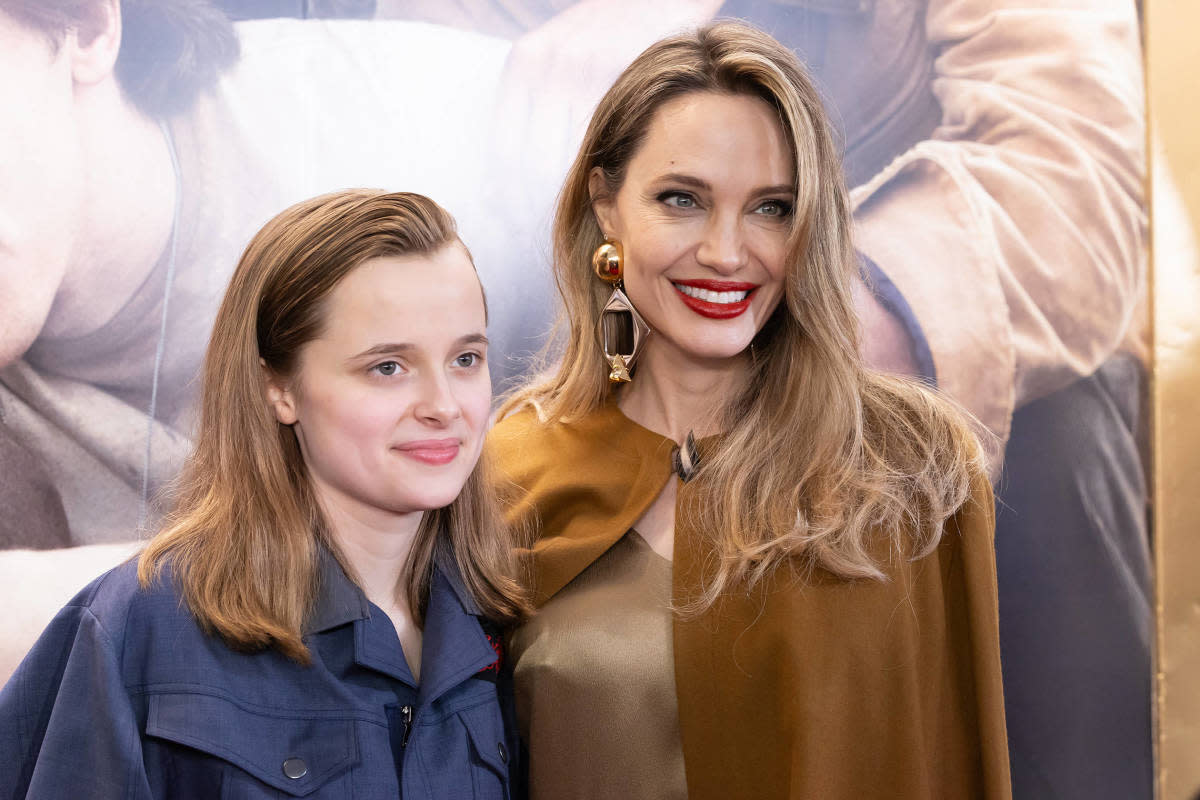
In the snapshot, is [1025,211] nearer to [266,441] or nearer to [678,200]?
[678,200]

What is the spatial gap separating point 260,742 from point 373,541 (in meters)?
0.36

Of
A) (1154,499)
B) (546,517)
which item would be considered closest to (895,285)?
(1154,499)

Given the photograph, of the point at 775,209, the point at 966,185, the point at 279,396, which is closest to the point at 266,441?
the point at 279,396

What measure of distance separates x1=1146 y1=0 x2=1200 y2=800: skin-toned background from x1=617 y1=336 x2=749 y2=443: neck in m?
1.91

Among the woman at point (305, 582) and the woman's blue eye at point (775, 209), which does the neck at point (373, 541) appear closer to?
the woman at point (305, 582)

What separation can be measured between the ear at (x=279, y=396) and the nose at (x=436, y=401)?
0.20 meters

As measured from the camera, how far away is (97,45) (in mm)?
3293

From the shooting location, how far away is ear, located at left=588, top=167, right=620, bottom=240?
7.73ft

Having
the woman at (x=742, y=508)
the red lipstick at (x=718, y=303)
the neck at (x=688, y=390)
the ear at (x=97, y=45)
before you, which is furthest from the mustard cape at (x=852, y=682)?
the ear at (x=97, y=45)

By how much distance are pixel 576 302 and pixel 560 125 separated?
1.25 metres

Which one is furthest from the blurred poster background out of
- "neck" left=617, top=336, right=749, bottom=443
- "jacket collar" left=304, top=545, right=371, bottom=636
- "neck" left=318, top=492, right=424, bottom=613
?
"jacket collar" left=304, top=545, right=371, bottom=636

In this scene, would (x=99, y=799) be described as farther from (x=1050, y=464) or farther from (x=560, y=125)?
(x=1050, y=464)

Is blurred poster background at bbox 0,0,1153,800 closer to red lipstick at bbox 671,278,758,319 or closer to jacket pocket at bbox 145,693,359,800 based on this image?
red lipstick at bbox 671,278,758,319

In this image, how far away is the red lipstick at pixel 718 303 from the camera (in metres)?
2.15
